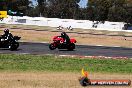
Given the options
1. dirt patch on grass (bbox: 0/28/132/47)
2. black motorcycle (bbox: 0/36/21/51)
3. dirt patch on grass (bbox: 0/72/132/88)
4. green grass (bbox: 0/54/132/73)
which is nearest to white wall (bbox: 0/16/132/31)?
dirt patch on grass (bbox: 0/28/132/47)

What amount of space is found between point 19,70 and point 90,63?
574cm

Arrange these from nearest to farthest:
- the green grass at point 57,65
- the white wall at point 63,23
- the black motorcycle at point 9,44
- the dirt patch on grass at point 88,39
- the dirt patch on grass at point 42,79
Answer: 1. the dirt patch on grass at point 42,79
2. the green grass at point 57,65
3. the black motorcycle at point 9,44
4. the dirt patch on grass at point 88,39
5. the white wall at point 63,23

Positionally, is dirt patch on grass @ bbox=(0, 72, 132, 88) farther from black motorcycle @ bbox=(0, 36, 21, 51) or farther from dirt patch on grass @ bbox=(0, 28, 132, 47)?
dirt patch on grass @ bbox=(0, 28, 132, 47)

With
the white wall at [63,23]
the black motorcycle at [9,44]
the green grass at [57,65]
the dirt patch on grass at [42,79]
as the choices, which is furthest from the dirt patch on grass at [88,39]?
the dirt patch on grass at [42,79]

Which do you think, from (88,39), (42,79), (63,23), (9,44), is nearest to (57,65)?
(42,79)

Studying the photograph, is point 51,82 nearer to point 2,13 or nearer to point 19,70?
point 19,70

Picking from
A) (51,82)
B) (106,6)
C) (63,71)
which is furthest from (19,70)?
(106,6)

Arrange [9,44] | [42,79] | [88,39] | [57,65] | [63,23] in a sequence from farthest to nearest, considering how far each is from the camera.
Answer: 1. [63,23]
2. [88,39]
3. [9,44]
4. [57,65]
5. [42,79]

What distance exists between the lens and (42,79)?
15.3 meters

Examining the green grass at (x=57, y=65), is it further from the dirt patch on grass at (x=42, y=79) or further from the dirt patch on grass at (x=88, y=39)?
the dirt patch on grass at (x=88, y=39)

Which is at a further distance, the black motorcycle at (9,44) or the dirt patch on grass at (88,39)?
the dirt patch on grass at (88,39)

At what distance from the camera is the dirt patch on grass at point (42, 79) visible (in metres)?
14.0

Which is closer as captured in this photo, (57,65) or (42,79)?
(42,79)

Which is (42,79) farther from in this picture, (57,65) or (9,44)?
(9,44)
